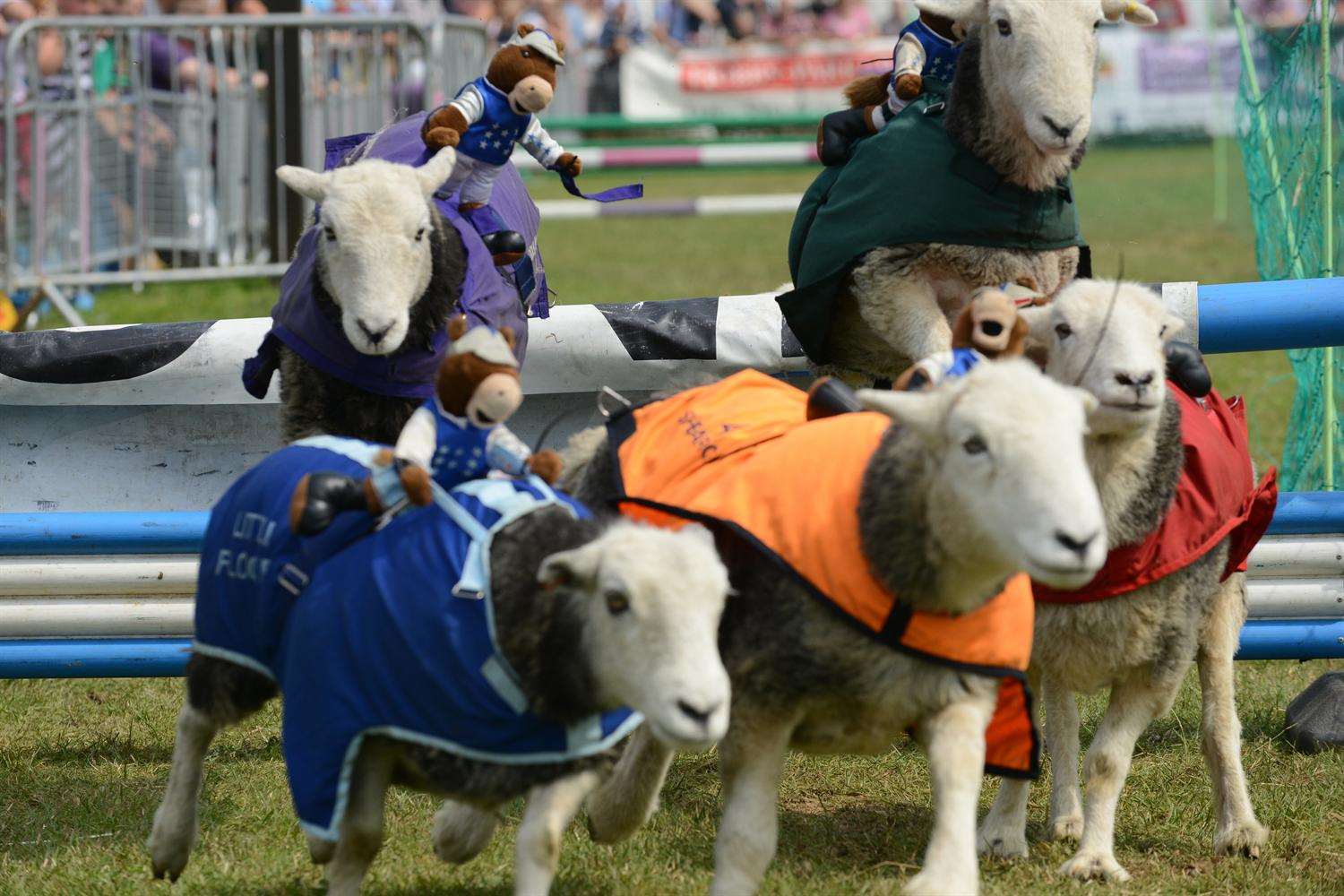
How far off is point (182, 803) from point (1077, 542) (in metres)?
2.12

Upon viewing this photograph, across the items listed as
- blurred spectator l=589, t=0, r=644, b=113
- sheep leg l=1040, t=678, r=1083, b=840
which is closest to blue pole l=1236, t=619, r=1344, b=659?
sheep leg l=1040, t=678, r=1083, b=840

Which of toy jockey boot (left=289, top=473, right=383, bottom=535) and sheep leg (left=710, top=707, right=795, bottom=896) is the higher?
toy jockey boot (left=289, top=473, right=383, bottom=535)

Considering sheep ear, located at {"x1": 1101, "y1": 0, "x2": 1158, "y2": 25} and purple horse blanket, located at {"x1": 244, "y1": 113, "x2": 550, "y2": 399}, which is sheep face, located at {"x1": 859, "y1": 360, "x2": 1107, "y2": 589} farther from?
sheep ear, located at {"x1": 1101, "y1": 0, "x2": 1158, "y2": 25}

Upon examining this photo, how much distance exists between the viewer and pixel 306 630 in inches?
147

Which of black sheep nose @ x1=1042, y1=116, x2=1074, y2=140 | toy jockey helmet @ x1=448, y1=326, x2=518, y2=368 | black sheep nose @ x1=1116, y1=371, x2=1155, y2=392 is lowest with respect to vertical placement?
black sheep nose @ x1=1116, y1=371, x2=1155, y2=392

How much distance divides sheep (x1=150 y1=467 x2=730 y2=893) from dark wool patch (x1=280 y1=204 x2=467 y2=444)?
3.80 feet

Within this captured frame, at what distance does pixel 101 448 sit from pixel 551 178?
62.9 ft

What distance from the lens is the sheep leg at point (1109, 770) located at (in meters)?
4.48

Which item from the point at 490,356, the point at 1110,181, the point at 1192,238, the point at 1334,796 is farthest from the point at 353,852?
the point at 1110,181

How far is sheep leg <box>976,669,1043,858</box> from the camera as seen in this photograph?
4676 mm

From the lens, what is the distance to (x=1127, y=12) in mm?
5223

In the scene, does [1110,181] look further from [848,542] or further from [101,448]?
[848,542]

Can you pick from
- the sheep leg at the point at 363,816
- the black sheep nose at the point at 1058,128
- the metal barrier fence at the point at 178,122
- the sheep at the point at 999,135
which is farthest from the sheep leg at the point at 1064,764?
the metal barrier fence at the point at 178,122

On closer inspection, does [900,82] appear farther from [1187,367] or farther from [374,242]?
[374,242]
